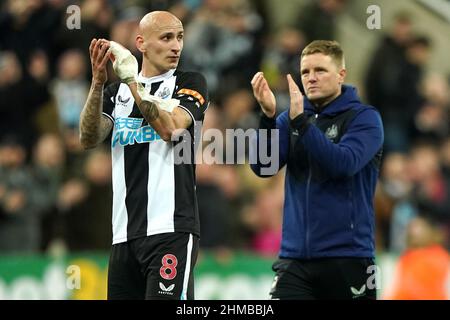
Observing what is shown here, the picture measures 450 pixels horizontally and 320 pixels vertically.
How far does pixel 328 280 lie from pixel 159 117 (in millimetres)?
1502

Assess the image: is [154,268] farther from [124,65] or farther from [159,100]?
[124,65]

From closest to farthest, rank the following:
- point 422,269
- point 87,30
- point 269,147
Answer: point 269,147
point 422,269
point 87,30

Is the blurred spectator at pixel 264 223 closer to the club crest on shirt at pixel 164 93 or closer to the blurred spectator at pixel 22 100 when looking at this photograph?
the blurred spectator at pixel 22 100

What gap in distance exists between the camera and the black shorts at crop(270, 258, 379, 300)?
251 inches

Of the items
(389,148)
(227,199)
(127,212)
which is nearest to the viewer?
(127,212)

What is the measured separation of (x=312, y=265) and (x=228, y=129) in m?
4.80

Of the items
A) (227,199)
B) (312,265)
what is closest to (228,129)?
(227,199)

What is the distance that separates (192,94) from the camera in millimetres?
6156

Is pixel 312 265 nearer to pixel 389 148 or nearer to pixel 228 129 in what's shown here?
pixel 228 129

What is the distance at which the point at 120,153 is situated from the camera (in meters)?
6.15

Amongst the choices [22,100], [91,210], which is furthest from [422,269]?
[22,100]

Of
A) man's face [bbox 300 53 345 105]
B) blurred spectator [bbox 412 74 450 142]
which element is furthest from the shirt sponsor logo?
blurred spectator [bbox 412 74 450 142]

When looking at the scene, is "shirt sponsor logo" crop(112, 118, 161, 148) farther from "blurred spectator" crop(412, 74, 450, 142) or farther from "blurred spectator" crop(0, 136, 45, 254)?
"blurred spectator" crop(412, 74, 450, 142)

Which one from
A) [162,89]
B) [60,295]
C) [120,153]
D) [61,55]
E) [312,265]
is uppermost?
[61,55]
